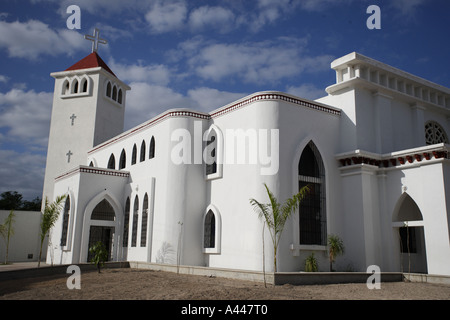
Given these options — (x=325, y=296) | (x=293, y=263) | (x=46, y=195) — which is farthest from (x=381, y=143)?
(x=46, y=195)

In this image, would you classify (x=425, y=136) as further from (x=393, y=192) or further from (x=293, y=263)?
(x=293, y=263)

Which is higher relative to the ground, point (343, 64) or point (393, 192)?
point (343, 64)

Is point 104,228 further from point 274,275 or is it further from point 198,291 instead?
point 198,291

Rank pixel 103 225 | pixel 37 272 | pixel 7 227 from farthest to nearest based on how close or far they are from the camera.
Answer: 1. pixel 7 227
2. pixel 103 225
3. pixel 37 272

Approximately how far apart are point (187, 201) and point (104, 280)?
17.8 ft

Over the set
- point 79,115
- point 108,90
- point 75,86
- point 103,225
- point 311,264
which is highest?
point 75,86

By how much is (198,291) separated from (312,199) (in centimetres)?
784

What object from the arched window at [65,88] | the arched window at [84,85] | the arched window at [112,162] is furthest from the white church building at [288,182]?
the arched window at [65,88]

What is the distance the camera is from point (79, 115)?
27.8 m

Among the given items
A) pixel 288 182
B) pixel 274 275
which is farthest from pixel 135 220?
pixel 274 275

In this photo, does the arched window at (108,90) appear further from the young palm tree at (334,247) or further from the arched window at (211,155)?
the young palm tree at (334,247)

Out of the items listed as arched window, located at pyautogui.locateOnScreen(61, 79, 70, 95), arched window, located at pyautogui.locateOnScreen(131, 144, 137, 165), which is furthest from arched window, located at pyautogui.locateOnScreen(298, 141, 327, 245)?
arched window, located at pyautogui.locateOnScreen(61, 79, 70, 95)

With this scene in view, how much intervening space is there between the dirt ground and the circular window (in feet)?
31.5

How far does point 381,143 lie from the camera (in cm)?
1756
